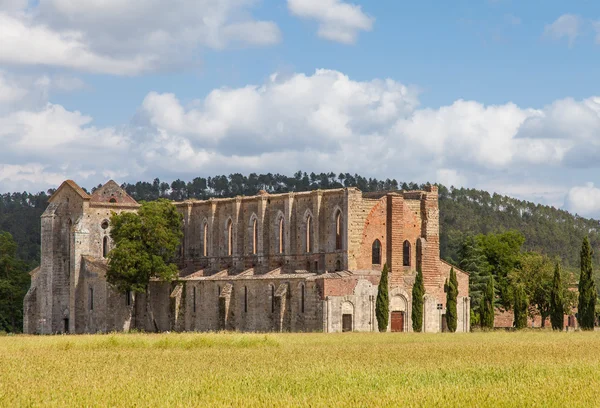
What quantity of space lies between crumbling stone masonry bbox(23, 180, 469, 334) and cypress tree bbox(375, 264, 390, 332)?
1.66ft

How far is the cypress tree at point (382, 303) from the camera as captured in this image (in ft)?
214

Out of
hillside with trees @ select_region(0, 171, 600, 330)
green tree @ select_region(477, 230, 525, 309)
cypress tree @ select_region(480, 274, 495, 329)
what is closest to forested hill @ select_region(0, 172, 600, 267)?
hillside with trees @ select_region(0, 171, 600, 330)

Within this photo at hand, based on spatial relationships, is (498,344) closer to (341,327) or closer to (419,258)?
(341,327)

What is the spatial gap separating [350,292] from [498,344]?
18.5 metres

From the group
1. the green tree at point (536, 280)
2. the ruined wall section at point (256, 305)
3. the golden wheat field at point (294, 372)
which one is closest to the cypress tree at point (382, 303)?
the ruined wall section at point (256, 305)

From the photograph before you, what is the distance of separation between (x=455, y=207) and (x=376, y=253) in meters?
90.8

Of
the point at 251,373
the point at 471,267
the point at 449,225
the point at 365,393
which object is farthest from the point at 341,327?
the point at 449,225

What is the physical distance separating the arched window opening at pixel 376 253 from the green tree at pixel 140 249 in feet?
45.9

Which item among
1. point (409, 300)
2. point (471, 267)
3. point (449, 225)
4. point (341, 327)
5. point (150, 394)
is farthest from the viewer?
point (449, 225)

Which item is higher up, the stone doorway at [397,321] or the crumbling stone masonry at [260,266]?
the crumbling stone masonry at [260,266]

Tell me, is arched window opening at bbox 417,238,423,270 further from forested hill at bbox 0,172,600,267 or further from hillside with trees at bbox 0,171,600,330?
forested hill at bbox 0,172,600,267

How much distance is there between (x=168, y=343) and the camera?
46594mm

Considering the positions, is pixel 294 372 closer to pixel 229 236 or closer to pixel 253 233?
pixel 253 233

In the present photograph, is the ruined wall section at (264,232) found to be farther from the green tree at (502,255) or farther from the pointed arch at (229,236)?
the green tree at (502,255)
